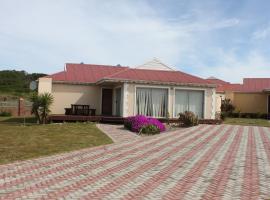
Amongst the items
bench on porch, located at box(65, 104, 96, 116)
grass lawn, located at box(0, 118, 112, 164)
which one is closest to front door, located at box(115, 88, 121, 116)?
bench on porch, located at box(65, 104, 96, 116)

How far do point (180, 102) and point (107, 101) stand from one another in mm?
6428

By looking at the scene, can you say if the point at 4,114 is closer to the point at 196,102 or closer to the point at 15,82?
the point at 196,102

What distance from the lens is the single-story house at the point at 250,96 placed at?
39.4m

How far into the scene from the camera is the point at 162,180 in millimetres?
9414

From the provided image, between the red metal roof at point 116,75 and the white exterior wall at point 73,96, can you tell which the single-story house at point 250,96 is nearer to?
the red metal roof at point 116,75

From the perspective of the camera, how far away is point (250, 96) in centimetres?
4041

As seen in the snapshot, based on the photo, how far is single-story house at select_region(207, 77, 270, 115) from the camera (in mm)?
39375

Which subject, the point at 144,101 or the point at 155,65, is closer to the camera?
the point at 144,101

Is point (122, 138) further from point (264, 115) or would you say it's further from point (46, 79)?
point (264, 115)

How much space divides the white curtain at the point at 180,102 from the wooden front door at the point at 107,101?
605 cm

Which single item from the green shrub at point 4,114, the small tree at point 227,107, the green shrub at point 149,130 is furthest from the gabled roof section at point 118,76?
the small tree at point 227,107

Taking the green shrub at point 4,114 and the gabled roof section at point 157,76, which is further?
the green shrub at point 4,114

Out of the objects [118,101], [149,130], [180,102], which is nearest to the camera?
[149,130]

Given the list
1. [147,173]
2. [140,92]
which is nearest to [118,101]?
[140,92]
